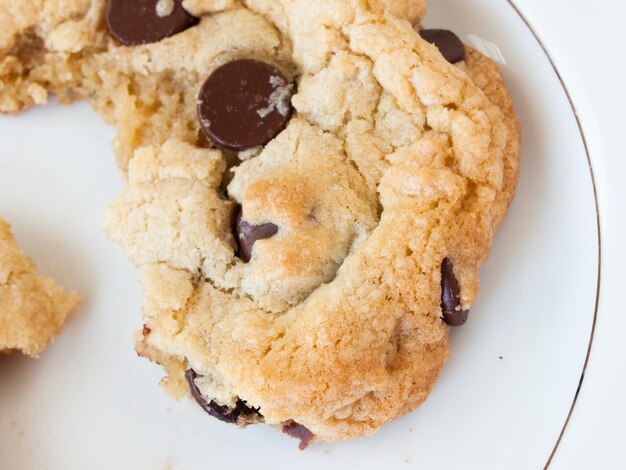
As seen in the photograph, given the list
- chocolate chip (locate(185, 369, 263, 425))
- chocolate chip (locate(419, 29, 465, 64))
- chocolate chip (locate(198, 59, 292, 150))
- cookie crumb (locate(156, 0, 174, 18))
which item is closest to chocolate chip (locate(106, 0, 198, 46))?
cookie crumb (locate(156, 0, 174, 18))

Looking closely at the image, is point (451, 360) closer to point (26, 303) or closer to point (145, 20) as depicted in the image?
point (26, 303)

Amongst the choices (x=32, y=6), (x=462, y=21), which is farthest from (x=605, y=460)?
(x=32, y=6)

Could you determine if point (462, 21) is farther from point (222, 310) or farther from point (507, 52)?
point (222, 310)

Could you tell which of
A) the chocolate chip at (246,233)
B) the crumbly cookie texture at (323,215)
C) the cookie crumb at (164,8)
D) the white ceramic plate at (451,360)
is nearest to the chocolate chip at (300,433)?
the crumbly cookie texture at (323,215)

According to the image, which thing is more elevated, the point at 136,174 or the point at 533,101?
the point at 533,101

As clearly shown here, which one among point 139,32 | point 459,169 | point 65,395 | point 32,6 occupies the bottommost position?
point 65,395

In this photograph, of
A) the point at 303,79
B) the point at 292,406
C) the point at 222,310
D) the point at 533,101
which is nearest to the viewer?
the point at 292,406
